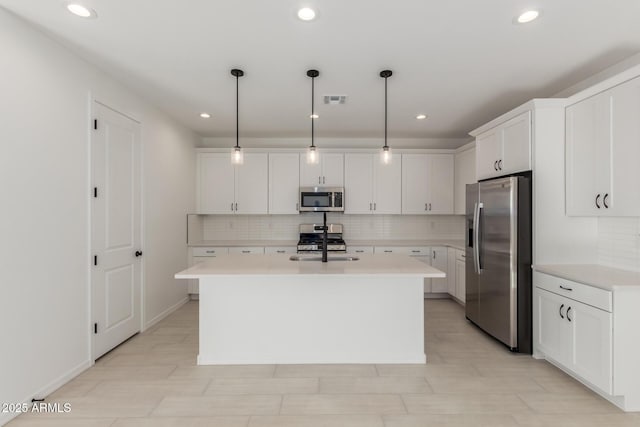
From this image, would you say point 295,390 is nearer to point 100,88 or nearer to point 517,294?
point 517,294

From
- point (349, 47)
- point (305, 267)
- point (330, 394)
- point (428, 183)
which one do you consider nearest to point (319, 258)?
point (305, 267)

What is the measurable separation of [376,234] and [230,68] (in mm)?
3589

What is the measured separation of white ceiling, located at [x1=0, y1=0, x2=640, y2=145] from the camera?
6.69 feet

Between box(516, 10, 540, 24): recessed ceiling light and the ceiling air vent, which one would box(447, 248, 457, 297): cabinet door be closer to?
the ceiling air vent

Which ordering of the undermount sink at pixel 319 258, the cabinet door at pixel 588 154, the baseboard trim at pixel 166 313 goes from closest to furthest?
the cabinet door at pixel 588 154 → the undermount sink at pixel 319 258 → the baseboard trim at pixel 166 313

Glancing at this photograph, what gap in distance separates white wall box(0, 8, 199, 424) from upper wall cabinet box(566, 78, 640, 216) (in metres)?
4.12

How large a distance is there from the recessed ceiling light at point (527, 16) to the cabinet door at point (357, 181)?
3162 millimetres

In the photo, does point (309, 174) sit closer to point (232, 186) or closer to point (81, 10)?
point (232, 186)

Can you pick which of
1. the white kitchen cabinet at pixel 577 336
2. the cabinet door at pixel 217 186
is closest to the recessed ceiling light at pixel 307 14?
the white kitchen cabinet at pixel 577 336

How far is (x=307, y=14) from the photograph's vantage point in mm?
2072

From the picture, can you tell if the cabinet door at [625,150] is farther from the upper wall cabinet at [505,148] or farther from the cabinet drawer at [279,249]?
the cabinet drawer at [279,249]

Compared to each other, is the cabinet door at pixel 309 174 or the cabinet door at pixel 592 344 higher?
the cabinet door at pixel 309 174

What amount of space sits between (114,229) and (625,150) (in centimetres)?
425

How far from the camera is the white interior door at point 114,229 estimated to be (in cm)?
289
